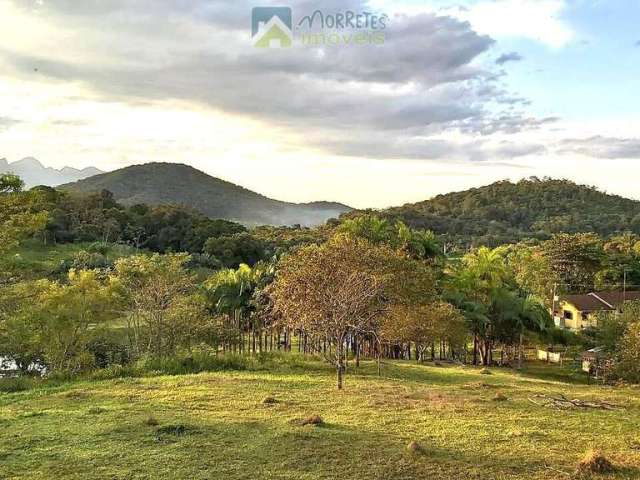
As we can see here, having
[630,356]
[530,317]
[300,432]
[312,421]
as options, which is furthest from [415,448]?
[530,317]

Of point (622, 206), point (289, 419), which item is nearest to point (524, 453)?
point (289, 419)

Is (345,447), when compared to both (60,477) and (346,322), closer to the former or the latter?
(60,477)

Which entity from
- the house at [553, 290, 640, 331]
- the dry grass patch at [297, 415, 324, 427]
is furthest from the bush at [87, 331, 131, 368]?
the house at [553, 290, 640, 331]

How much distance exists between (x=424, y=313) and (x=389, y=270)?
4548 mm

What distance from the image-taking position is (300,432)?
11.6m

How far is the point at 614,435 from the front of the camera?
1180 cm

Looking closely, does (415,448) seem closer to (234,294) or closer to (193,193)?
(234,294)

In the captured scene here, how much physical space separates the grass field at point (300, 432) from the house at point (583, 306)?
3495cm

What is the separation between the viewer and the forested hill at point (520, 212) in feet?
372

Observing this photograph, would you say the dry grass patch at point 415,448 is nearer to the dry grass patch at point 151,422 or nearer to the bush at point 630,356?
the dry grass patch at point 151,422

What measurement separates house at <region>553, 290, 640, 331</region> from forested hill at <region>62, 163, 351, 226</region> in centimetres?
9003

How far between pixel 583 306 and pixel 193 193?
420 feet

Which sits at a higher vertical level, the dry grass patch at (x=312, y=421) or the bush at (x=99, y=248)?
the bush at (x=99, y=248)

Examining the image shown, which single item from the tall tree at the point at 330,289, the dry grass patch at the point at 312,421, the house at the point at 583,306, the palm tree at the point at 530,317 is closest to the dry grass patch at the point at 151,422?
the dry grass patch at the point at 312,421
